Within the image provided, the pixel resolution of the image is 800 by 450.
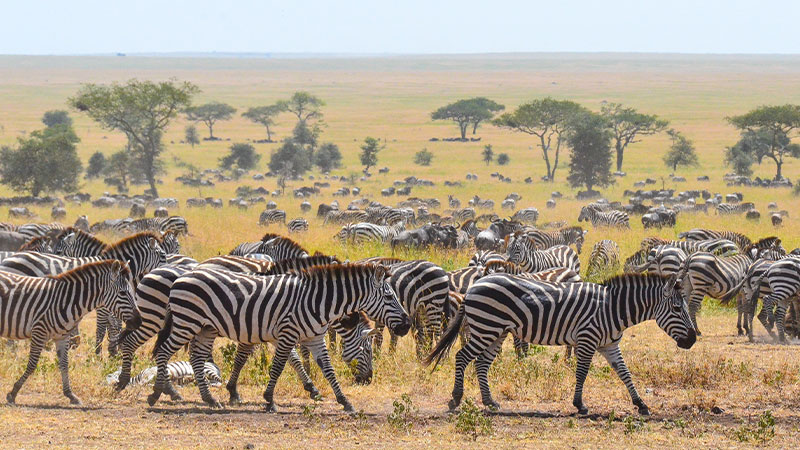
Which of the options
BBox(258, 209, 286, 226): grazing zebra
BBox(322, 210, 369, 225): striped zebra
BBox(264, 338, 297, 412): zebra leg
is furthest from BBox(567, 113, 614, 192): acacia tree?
BBox(264, 338, 297, 412): zebra leg

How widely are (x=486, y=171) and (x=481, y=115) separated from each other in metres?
24.6

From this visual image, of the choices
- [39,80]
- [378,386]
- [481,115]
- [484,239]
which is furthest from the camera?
[39,80]

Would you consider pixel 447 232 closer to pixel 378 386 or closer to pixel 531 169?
pixel 378 386

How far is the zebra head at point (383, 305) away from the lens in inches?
346

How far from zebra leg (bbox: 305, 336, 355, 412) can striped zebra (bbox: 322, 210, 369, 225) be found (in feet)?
62.0

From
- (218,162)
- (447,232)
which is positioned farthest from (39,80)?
(447,232)

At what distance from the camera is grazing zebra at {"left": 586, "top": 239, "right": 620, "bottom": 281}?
55.1 feet

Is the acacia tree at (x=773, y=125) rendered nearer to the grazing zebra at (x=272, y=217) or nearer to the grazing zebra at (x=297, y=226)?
the grazing zebra at (x=272, y=217)

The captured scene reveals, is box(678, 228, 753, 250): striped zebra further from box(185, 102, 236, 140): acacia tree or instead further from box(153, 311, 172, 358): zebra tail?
box(185, 102, 236, 140): acacia tree

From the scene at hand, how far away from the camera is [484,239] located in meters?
19.4

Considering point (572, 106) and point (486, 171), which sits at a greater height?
point (572, 106)

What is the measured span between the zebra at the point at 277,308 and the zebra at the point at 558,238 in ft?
36.9

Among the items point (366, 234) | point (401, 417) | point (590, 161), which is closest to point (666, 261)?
point (401, 417)

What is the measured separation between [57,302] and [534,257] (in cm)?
786
